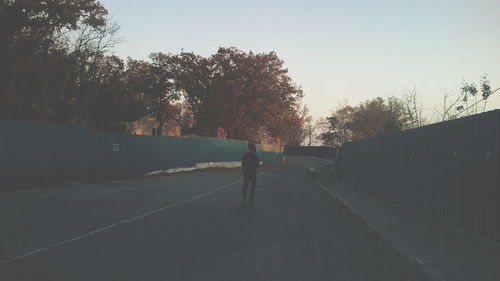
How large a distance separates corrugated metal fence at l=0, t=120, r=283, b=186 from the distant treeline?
684 inches

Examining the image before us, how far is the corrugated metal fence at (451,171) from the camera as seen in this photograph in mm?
9492

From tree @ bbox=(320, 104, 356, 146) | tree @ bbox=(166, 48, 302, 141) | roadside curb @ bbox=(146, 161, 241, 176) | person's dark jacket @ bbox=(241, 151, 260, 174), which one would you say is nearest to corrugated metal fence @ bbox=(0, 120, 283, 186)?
roadside curb @ bbox=(146, 161, 241, 176)

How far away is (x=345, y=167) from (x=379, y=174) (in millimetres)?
10979

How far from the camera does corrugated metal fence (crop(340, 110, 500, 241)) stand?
9.49 meters

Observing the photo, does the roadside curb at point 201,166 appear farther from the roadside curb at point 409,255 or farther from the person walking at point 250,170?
the roadside curb at point 409,255

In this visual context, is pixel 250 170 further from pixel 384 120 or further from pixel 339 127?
pixel 339 127

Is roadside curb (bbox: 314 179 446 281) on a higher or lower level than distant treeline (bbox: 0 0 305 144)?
lower

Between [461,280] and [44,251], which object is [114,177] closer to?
[44,251]

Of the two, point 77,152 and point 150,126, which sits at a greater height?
point 150,126

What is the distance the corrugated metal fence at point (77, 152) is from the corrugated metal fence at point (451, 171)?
43.9ft

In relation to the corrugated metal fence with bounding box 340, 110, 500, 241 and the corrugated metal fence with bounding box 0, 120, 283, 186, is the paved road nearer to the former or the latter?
the corrugated metal fence with bounding box 340, 110, 500, 241

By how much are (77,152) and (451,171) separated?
Answer: 1799cm

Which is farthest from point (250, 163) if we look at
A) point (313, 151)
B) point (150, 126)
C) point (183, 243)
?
point (313, 151)

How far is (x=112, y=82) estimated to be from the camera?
210 ft
